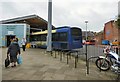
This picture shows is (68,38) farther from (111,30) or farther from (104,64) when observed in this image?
(111,30)

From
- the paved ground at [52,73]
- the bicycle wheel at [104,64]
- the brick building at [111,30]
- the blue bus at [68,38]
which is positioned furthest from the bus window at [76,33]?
the brick building at [111,30]

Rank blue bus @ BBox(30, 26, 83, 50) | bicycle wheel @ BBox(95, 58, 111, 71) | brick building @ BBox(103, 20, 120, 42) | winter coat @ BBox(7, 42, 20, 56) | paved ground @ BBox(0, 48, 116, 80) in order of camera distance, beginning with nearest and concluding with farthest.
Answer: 1. paved ground @ BBox(0, 48, 116, 80)
2. bicycle wheel @ BBox(95, 58, 111, 71)
3. winter coat @ BBox(7, 42, 20, 56)
4. blue bus @ BBox(30, 26, 83, 50)
5. brick building @ BBox(103, 20, 120, 42)

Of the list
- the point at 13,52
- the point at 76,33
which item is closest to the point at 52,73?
the point at 13,52

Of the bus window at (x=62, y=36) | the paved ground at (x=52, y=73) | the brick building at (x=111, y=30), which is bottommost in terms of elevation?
the paved ground at (x=52, y=73)

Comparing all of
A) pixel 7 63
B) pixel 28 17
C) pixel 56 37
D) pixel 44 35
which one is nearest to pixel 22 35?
pixel 28 17

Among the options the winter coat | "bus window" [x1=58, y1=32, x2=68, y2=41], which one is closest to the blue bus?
"bus window" [x1=58, y1=32, x2=68, y2=41]

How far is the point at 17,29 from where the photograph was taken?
2902 centimetres

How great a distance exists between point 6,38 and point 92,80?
83.7 ft

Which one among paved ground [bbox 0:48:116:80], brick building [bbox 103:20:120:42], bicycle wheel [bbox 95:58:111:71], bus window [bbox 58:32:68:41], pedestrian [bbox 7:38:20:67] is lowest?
paved ground [bbox 0:48:116:80]

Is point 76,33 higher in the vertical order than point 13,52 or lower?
higher

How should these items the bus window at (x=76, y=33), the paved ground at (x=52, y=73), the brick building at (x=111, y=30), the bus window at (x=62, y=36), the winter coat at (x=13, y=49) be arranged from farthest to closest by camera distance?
the brick building at (x=111, y=30), the bus window at (x=62, y=36), the bus window at (x=76, y=33), the winter coat at (x=13, y=49), the paved ground at (x=52, y=73)

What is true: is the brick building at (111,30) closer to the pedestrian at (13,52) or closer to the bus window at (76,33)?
the bus window at (76,33)

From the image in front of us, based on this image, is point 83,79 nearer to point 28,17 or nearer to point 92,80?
point 92,80

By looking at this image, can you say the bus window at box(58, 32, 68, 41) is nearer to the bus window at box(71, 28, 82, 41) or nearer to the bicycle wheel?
the bus window at box(71, 28, 82, 41)
